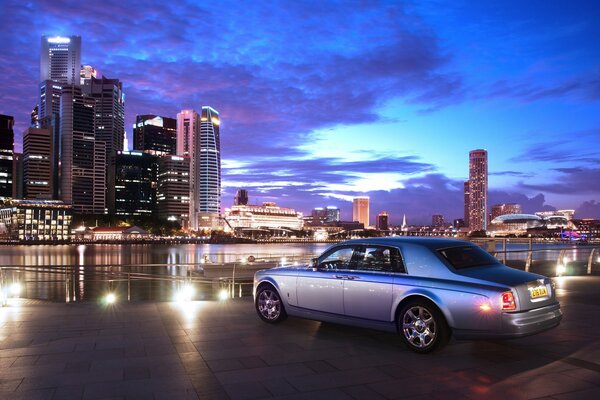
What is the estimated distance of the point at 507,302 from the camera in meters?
6.64

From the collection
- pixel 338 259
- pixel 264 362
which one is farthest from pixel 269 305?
pixel 264 362

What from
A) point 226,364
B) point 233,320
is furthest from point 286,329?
point 226,364

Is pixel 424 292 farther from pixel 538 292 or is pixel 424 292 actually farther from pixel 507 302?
pixel 538 292

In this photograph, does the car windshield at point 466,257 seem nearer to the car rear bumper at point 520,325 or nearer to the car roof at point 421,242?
the car roof at point 421,242

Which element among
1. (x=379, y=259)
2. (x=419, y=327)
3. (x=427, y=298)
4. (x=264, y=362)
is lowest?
(x=264, y=362)

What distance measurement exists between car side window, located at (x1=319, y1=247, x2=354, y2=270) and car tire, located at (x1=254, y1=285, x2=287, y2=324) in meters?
1.23

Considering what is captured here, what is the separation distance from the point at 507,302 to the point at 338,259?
284 centimetres

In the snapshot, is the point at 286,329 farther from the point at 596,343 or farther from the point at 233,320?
the point at 596,343

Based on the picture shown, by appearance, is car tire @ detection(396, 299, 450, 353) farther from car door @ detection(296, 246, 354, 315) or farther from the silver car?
car door @ detection(296, 246, 354, 315)

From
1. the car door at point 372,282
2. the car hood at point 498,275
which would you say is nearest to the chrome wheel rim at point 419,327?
the car door at point 372,282

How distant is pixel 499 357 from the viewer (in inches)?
279

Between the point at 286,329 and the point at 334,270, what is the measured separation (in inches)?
59.4

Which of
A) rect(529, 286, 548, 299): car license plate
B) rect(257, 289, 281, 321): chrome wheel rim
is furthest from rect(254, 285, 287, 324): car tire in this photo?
rect(529, 286, 548, 299): car license plate

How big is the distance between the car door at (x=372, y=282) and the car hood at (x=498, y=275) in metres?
1.00
